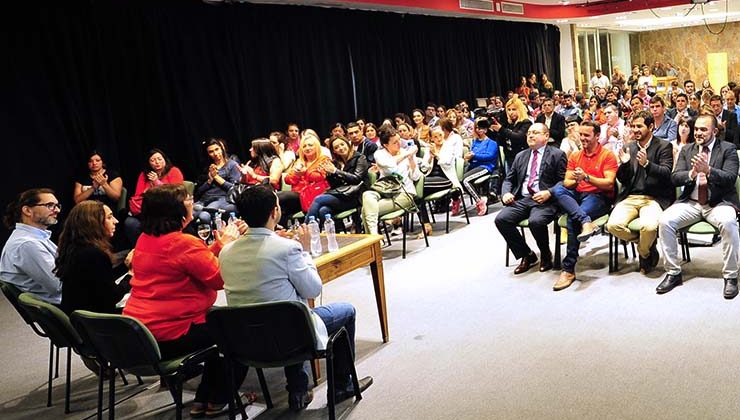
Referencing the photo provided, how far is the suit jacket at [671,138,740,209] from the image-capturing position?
4.35 m

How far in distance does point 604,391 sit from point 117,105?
608 cm

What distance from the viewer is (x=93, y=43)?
722cm

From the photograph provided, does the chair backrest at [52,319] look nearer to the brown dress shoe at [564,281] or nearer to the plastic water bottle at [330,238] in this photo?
the plastic water bottle at [330,238]

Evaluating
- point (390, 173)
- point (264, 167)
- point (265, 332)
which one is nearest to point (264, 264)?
point (265, 332)

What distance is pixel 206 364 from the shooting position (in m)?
3.29

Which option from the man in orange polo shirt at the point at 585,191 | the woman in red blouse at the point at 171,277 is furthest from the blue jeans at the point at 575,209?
the woman in red blouse at the point at 171,277

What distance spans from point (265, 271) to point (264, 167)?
4260 mm

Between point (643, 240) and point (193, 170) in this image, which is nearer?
point (643, 240)

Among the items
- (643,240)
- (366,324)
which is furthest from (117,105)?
(643,240)

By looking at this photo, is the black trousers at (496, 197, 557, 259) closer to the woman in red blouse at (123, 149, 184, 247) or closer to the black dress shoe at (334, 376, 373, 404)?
the black dress shoe at (334, 376, 373, 404)

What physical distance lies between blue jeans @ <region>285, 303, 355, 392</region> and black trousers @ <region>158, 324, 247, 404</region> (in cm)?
27

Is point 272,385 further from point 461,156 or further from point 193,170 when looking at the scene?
point 193,170

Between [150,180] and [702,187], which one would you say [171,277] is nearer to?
[702,187]

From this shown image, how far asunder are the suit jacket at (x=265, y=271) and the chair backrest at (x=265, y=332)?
0.35 ft
